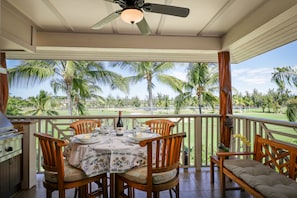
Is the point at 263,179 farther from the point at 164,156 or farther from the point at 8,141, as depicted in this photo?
the point at 8,141

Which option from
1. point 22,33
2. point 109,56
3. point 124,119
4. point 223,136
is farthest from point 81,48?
point 223,136

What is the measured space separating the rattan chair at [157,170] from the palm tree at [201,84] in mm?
6210

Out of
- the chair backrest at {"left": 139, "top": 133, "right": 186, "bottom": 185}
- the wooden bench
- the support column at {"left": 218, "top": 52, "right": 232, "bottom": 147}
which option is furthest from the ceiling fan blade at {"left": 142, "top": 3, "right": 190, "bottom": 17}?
the support column at {"left": 218, "top": 52, "right": 232, "bottom": 147}

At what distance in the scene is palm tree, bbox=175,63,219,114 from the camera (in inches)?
308

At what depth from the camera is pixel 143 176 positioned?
6.07 ft

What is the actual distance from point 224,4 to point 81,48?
2.47m

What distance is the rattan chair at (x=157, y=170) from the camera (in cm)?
182

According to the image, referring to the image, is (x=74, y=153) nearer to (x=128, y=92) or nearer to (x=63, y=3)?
(x=63, y=3)

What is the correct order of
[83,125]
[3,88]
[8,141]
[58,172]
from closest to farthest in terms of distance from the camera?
1. [58,172]
2. [8,141]
3. [83,125]
4. [3,88]

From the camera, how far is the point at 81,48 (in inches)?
144

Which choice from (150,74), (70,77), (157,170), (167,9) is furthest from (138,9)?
(150,74)

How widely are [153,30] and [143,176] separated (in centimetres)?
264

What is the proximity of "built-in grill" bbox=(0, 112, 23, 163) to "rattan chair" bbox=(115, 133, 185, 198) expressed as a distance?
4.56 ft

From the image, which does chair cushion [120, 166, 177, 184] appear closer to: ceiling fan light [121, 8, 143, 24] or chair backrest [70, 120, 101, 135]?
chair backrest [70, 120, 101, 135]
